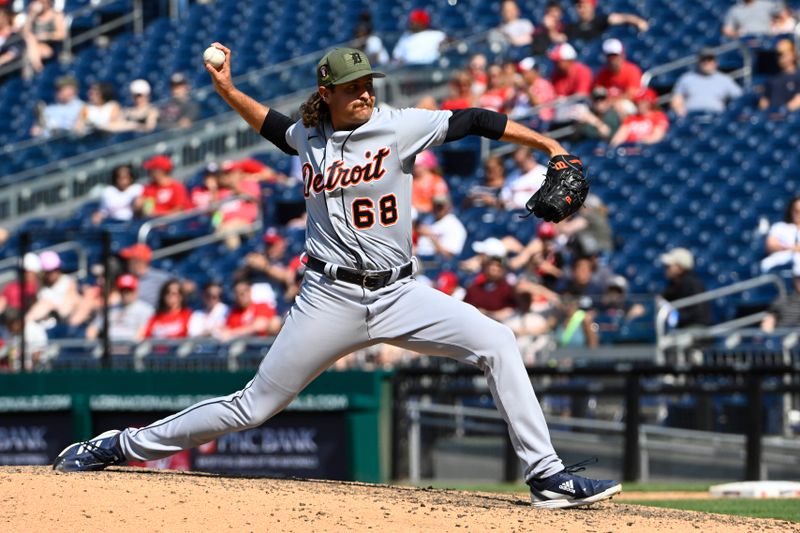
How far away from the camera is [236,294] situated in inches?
520

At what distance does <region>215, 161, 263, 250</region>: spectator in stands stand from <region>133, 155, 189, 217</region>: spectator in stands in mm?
→ 492

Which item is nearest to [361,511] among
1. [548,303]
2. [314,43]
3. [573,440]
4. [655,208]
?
[573,440]

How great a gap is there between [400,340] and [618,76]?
9526 millimetres

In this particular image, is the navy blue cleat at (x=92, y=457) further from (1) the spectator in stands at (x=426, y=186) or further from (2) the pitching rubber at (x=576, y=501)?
(1) the spectator in stands at (x=426, y=186)

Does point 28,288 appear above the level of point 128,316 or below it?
above

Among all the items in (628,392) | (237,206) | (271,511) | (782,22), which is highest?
(782,22)

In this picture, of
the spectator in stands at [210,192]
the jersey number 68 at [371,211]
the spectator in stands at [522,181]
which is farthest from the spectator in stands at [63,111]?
the jersey number 68 at [371,211]

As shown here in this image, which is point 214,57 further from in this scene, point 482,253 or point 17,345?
point 17,345

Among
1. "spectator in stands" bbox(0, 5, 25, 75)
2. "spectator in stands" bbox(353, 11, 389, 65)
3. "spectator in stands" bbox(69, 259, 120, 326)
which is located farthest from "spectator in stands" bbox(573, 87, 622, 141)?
"spectator in stands" bbox(0, 5, 25, 75)

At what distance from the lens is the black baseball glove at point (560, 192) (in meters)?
5.85

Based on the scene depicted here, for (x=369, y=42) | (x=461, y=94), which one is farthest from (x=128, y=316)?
(x=369, y=42)

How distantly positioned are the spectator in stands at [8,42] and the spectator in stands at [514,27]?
7707mm

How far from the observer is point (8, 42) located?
21203 millimetres

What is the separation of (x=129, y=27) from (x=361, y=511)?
1671cm
